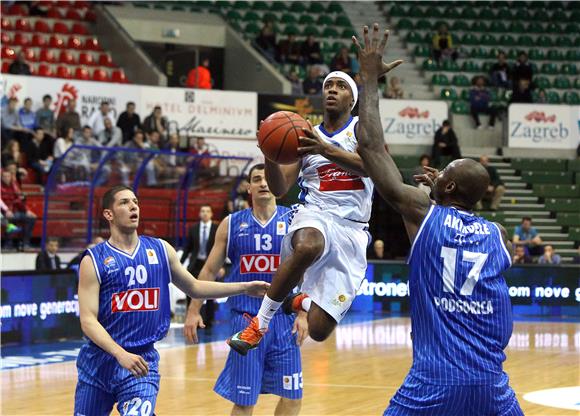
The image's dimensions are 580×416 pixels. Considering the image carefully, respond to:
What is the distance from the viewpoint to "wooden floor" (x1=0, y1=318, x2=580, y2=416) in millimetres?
10898

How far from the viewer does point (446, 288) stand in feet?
16.7

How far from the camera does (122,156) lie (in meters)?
17.8

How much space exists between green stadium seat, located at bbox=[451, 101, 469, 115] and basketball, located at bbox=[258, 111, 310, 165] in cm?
2048

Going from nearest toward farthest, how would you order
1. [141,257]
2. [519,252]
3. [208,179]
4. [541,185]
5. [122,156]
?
1. [141,257]
2. [122,156]
3. [208,179]
4. [519,252]
5. [541,185]

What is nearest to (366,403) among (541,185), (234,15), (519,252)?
(519,252)

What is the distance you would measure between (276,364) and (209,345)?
7506 millimetres

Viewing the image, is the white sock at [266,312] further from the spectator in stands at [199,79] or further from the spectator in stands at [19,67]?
the spectator in stands at [199,79]

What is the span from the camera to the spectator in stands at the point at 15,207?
1727 cm

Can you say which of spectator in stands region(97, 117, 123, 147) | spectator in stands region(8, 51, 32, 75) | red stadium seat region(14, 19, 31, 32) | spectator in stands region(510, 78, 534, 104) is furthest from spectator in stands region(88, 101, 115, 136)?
spectator in stands region(510, 78, 534, 104)

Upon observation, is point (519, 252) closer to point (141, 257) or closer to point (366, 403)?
point (366, 403)

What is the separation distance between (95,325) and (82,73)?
56.5 feet

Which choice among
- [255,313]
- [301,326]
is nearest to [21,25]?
[255,313]

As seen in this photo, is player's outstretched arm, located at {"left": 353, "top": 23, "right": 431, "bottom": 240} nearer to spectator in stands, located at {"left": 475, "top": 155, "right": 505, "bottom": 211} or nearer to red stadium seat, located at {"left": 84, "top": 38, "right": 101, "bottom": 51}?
spectator in stands, located at {"left": 475, "top": 155, "right": 505, "bottom": 211}

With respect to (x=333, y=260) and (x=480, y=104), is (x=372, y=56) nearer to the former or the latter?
(x=333, y=260)
